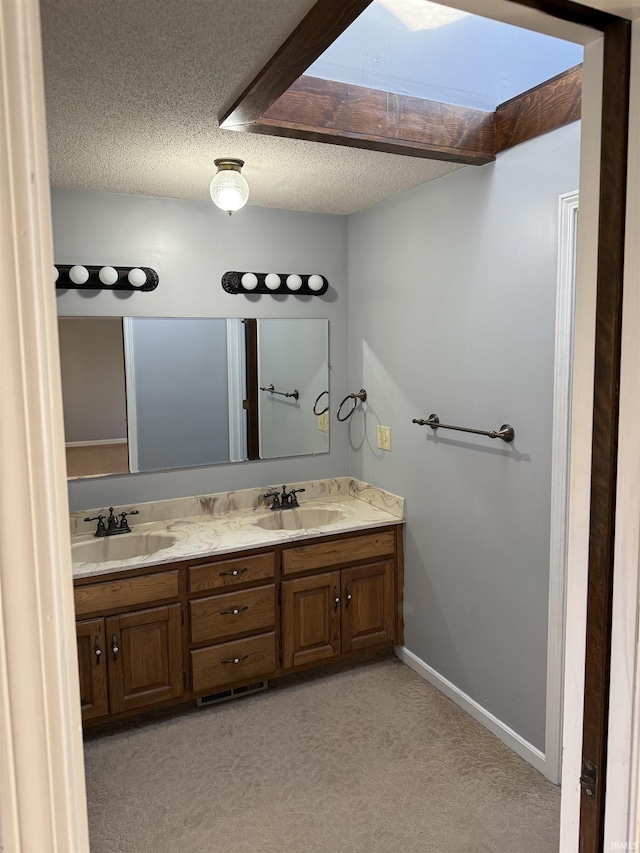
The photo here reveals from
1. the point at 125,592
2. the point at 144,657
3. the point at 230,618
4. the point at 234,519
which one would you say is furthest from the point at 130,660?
the point at 234,519

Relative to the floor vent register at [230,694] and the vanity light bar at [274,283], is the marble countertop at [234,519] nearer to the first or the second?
the floor vent register at [230,694]

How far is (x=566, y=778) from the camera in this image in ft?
3.33

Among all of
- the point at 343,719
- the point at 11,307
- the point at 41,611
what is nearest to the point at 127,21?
the point at 11,307

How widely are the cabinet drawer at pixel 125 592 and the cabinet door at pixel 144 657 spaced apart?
0.06 metres

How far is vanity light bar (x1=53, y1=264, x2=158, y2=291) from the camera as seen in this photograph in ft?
9.21

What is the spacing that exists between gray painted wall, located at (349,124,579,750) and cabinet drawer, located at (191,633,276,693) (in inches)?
29.6

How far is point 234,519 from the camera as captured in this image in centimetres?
317

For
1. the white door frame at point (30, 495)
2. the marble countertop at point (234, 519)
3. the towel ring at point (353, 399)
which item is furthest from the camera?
the towel ring at point (353, 399)

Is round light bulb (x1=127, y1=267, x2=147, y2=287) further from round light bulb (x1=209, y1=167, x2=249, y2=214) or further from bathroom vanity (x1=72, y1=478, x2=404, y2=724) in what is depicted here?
bathroom vanity (x1=72, y1=478, x2=404, y2=724)

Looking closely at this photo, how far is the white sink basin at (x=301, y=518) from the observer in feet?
10.6

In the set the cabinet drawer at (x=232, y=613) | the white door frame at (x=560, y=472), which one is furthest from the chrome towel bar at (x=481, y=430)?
the cabinet drawer at (x=232, y=613)

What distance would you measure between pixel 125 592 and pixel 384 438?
1.46m

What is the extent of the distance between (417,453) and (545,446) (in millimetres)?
808

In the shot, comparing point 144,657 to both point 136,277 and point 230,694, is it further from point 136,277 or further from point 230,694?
point 136,277
